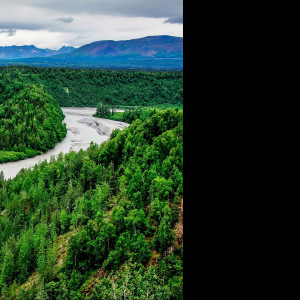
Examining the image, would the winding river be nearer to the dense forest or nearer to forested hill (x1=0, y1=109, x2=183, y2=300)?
the dense forest

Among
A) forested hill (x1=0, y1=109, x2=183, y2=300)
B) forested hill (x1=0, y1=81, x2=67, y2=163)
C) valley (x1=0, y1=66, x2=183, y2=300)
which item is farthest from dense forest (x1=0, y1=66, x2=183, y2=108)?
forested hill (x1=0, y1=109, x2=183, y2=300)

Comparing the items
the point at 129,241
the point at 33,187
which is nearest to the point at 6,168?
the point at 33,187

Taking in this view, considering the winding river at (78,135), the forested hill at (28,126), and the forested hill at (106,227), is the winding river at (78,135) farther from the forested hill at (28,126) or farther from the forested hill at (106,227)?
the forested hill at (106,227)

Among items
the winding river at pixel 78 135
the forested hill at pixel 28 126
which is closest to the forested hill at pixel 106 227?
the winding river at pixel 78 135

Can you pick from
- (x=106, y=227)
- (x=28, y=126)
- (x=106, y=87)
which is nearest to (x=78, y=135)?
(x=28, y=126)

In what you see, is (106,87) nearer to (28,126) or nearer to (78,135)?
(78,135)
